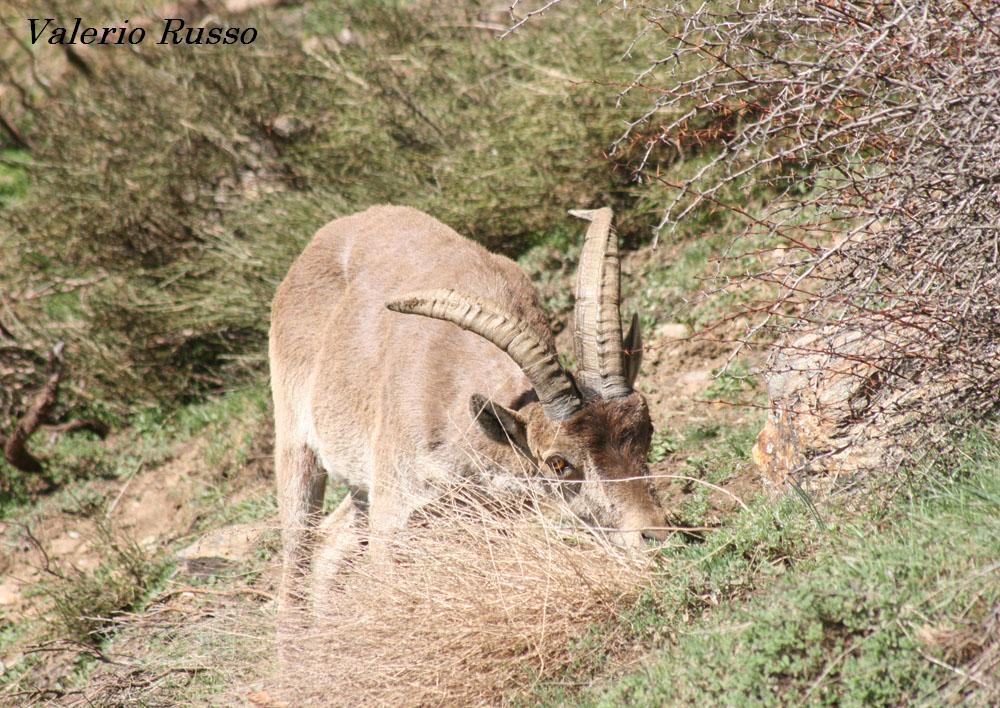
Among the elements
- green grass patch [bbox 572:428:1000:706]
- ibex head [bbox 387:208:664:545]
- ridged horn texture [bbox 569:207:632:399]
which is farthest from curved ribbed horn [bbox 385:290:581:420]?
green grass patch [bbox 572:428:1000:706]

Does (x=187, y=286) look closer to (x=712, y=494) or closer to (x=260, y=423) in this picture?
(x=260, y=423)

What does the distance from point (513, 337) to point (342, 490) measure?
3.12 meters

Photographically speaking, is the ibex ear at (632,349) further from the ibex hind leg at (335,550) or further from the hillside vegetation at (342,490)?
the ibex hind leg at (335,550)

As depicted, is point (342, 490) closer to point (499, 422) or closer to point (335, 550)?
point (335, 550)

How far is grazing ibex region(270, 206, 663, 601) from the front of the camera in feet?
17.5

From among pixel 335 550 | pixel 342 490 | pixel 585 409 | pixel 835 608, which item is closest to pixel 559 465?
pixel 585 409

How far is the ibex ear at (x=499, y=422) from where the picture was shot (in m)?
5.39

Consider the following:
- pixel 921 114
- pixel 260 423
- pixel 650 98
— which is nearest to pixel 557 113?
pixel 650 98

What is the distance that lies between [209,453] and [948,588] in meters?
6.90

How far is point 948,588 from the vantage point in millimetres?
3959

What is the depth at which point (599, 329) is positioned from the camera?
542 centimetres
